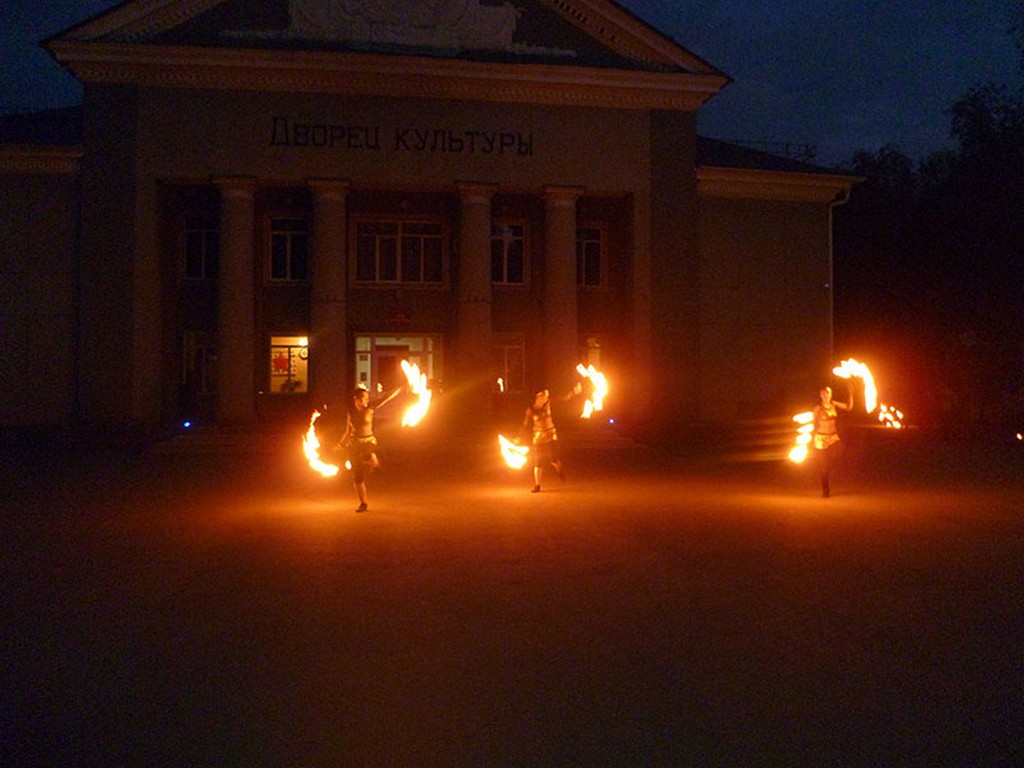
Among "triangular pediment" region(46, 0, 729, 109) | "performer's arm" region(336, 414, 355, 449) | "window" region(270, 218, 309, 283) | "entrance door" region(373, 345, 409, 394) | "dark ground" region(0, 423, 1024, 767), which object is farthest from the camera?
"entrance door" region(373, 345, 409, 394)

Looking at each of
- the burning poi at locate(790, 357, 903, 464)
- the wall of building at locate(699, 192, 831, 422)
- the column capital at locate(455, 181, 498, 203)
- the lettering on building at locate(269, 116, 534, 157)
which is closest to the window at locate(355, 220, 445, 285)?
the column capital at locate(455, 181, 498, 203)

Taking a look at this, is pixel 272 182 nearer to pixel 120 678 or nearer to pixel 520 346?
pixel 520 346

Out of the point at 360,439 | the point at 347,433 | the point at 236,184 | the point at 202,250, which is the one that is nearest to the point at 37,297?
the point at 202,250

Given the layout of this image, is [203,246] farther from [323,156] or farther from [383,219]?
[323,156]

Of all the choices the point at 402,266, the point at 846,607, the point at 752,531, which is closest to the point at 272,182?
the point at 402,266

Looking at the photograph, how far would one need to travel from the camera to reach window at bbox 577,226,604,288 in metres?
35.6

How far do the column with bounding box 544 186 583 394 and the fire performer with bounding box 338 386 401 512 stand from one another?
16191 mm

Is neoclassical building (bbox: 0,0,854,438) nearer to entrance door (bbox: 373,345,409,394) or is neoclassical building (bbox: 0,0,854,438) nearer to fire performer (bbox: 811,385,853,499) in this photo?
entrance door (bbox: 373,345,409,394)

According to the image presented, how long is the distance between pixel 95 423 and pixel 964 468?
22.4 m

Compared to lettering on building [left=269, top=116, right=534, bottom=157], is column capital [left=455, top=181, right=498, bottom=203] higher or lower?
lower

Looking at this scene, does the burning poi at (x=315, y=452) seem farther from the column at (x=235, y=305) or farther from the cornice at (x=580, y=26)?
the cornice at (x=580, y=26)

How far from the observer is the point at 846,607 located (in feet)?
28.6

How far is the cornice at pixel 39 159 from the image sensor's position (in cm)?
3017

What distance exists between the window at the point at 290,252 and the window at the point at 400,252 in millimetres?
1705
